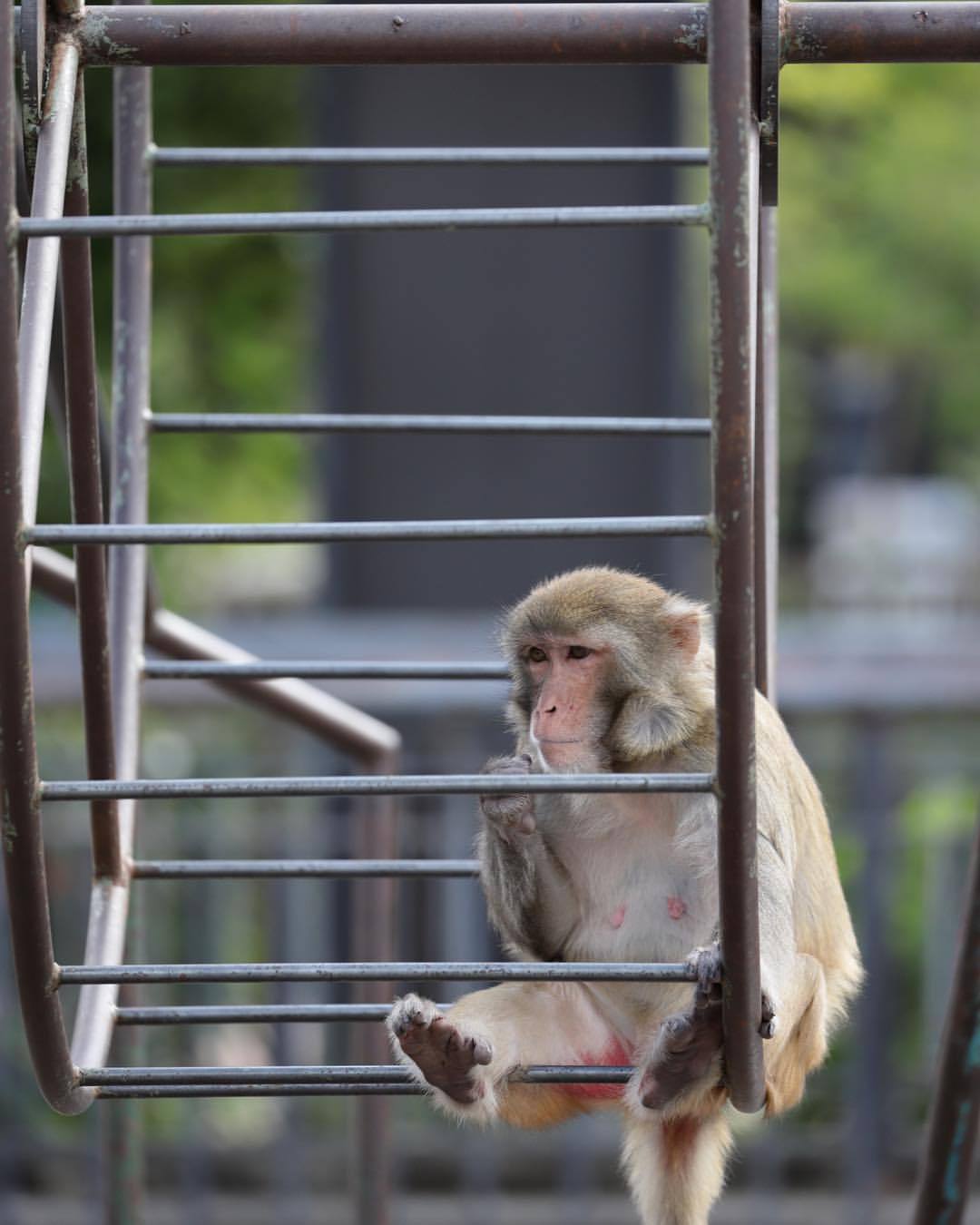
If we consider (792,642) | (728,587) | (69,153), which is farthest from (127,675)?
(792,642)

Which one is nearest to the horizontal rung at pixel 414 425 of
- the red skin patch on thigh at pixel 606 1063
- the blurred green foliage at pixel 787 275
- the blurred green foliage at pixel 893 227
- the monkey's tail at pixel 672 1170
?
the red skin patch on thigh at pixel 606 1063

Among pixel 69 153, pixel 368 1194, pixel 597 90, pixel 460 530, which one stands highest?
pixel 597 90

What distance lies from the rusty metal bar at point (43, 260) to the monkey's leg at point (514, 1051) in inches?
32.8

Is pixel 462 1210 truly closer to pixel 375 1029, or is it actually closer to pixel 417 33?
pixel 375 1029

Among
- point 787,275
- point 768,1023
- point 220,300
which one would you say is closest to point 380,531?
point 768,1023

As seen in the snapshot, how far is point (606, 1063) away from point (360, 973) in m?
0.90

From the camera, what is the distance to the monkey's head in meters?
2.32

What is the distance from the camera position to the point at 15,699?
1.47m

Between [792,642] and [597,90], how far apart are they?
2393mm

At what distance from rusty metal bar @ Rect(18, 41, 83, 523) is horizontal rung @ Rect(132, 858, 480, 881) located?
460 millimetres

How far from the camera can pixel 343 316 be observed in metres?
6.78

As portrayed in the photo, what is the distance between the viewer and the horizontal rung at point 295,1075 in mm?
1698

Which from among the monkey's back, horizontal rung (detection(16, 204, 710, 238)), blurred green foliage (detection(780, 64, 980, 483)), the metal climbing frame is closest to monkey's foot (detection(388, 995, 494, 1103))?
the metal climbing frame

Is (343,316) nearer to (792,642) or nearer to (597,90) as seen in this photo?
(597,90)
